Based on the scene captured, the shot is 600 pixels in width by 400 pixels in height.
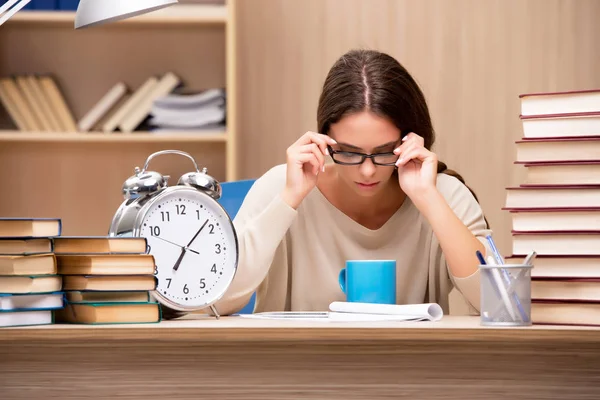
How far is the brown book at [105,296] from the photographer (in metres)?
1.31

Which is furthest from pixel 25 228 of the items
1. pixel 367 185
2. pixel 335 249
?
pixel 335 249

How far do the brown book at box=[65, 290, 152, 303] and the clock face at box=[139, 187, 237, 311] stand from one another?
2.9 inches

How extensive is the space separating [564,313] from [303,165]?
71 cm

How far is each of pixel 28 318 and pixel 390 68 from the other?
1.06 m

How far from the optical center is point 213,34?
3.60 m

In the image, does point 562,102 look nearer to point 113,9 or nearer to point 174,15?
point 113,9

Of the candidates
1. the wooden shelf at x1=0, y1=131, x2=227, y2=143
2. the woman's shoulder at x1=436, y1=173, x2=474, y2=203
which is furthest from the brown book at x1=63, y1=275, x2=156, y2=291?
the wooden shelf at x1=0, y1=131, x2=227, y2=143

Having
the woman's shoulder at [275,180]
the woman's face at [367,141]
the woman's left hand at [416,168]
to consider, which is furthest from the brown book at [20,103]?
the woman's left hand at [416,168]

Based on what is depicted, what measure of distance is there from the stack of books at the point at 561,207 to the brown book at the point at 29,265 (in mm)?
730

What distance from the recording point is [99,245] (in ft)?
4.39

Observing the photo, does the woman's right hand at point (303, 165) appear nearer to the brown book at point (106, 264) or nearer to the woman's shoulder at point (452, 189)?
the woman's shoulder at point (452, 189)

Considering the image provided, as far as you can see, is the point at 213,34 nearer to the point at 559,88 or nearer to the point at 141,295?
the point at 559,88

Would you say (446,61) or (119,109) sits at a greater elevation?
(446,61)

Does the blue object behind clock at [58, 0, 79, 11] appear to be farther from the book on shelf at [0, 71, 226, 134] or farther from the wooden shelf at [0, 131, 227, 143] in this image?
the wooden shelf at [0, 131, 227, 143]
